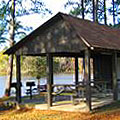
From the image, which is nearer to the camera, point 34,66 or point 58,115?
point 58,115

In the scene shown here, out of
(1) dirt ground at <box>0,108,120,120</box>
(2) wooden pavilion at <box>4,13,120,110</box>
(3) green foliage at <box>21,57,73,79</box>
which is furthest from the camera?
(3) green foliage at <box>21,57,73,79</box>

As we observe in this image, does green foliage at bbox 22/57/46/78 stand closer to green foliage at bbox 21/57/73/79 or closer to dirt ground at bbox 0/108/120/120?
green foliage at bbox 21/57/73/79

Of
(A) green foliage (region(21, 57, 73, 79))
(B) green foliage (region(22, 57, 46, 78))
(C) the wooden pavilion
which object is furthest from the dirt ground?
(B) green foliage (region(22, 57, 46, 78))

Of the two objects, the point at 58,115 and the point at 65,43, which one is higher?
the point at 65,43

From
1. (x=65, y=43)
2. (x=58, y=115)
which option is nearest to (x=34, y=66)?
(x=65, y=43)

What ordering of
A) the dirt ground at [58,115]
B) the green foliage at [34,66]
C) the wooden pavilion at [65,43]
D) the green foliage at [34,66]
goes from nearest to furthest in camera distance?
the dirt ground at [58,115], the wooden pavilion at [65,43], the green foliage at [34,66], the green foliage at [34,66]

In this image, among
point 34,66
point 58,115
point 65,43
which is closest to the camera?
point 58,115

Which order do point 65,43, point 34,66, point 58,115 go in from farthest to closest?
point 34,66 < point 65,43 < point 58,115

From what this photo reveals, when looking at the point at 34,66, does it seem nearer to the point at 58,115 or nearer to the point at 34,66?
the point at 34,66

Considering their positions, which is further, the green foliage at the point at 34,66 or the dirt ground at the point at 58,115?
the green foliage at the point at 34,66

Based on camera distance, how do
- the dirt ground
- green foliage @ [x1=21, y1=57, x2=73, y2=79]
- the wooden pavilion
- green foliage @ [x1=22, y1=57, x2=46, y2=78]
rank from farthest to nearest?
green foliage @ [x1=22, y1=57, x2=46, y2=78] → green foliage @ [x1=21, y1=57, x2=73, y2=79] → the wooden pavilion → the dirt ground

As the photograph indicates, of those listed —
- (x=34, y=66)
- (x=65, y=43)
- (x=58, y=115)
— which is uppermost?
(x=65, y=43)

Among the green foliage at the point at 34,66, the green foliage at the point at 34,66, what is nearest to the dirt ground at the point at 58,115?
the green foliage at the point at 34,66

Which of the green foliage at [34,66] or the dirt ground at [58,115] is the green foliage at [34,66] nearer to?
the green foliage at [34,66]
